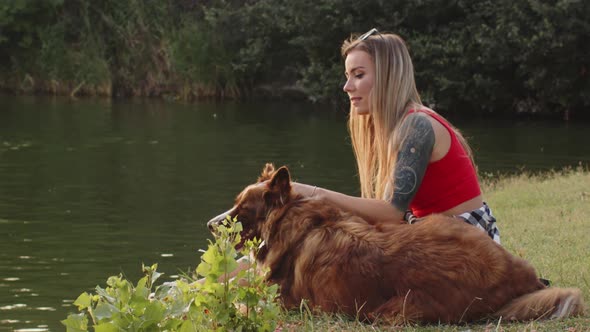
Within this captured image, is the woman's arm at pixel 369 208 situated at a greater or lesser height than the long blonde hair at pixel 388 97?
lesser

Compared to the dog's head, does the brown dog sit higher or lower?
lower

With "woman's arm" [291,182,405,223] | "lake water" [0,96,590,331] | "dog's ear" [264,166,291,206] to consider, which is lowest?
"lake water" [0,96,590,331]

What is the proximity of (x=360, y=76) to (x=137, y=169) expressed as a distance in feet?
49.1

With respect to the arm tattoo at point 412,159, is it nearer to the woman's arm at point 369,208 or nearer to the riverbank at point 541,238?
the woman's arm at point 369,208

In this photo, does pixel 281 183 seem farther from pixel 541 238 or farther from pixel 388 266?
pixel 541 238

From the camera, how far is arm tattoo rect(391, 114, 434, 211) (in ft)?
19.5

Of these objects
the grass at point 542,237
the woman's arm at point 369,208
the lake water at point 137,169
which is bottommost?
the lake water at point 137,169

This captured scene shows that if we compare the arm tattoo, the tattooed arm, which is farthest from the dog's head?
the arm tattoo

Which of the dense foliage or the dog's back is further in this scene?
the dense foliage

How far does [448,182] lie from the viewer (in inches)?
242

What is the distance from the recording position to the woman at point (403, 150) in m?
5.95

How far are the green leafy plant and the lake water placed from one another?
4703 millimetres

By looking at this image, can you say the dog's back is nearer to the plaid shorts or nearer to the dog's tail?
the dog's tail

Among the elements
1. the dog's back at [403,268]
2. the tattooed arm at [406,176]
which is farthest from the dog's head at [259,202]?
the tattooed arm at [406,176]
